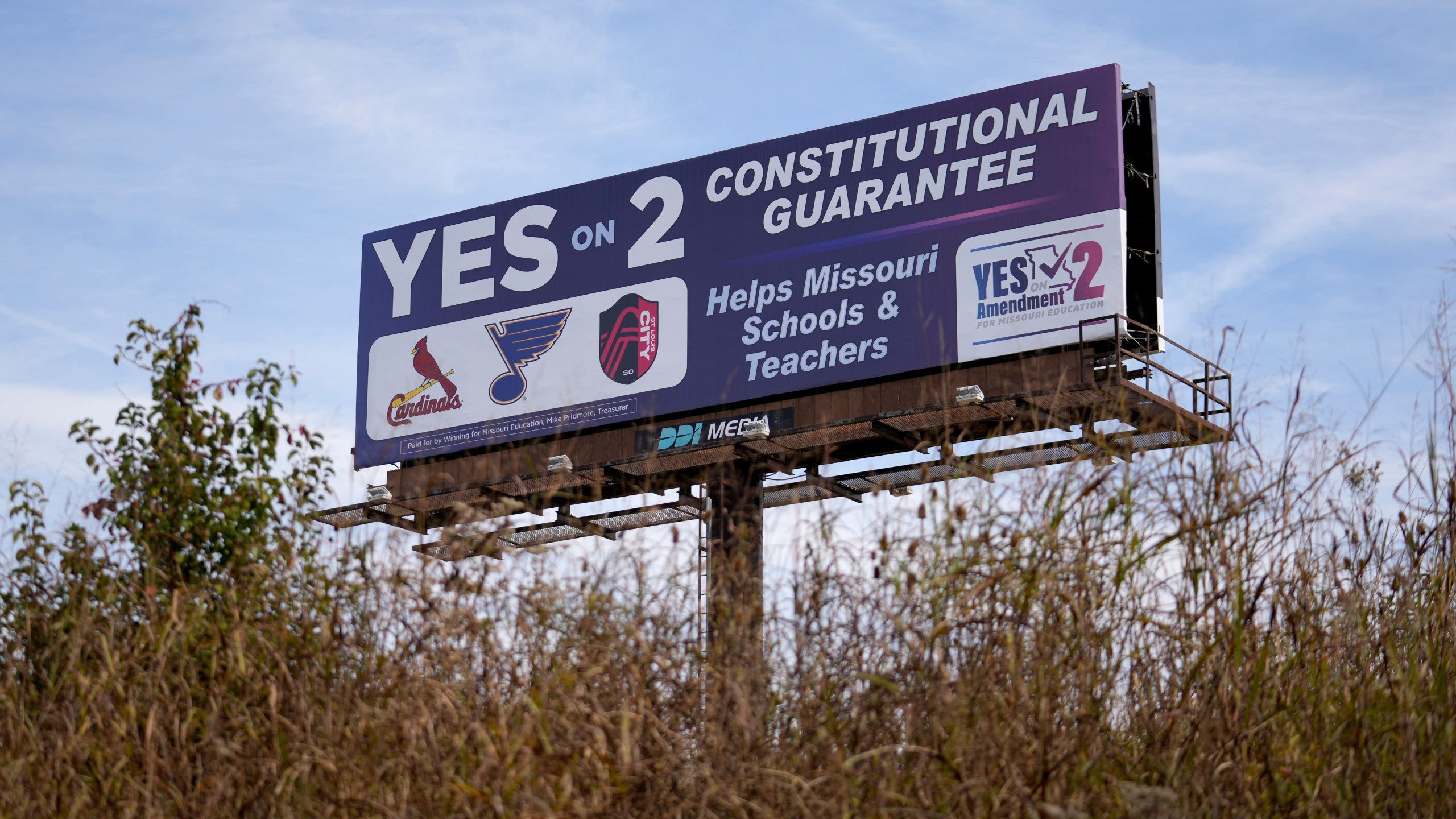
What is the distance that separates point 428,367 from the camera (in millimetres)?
18609

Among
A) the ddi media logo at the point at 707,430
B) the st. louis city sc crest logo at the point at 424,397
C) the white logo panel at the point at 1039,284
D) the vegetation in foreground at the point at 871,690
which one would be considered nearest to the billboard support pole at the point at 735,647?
the vegetation in foreground at the point at 871,690

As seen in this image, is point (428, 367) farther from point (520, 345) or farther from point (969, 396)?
point (969, 396)

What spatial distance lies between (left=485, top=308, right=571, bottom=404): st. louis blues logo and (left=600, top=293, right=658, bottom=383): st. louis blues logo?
25.9 inches

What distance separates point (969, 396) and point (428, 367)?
7362 millimetres

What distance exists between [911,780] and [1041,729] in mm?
479

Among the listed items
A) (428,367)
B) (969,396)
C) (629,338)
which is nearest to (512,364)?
(428,367)

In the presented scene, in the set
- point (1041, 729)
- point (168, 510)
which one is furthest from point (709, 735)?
point (168, 510)

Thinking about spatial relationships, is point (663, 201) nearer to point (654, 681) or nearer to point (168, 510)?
point (168, 510)

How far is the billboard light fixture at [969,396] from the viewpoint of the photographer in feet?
47.7

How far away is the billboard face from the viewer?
15.4m

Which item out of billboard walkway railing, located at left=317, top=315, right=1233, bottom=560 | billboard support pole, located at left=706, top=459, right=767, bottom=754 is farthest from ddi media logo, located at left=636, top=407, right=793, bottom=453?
billboard support pole, located at left=706, top=459, right=767, bottom=754

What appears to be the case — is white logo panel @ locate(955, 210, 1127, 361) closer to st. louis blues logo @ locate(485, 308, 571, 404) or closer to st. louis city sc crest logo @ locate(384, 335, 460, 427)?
st. louis blues logo @ locate(485, 308, 571, 404)

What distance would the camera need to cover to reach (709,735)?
5.07 metres

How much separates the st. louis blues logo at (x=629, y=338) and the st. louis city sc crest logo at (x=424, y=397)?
7.20ft
